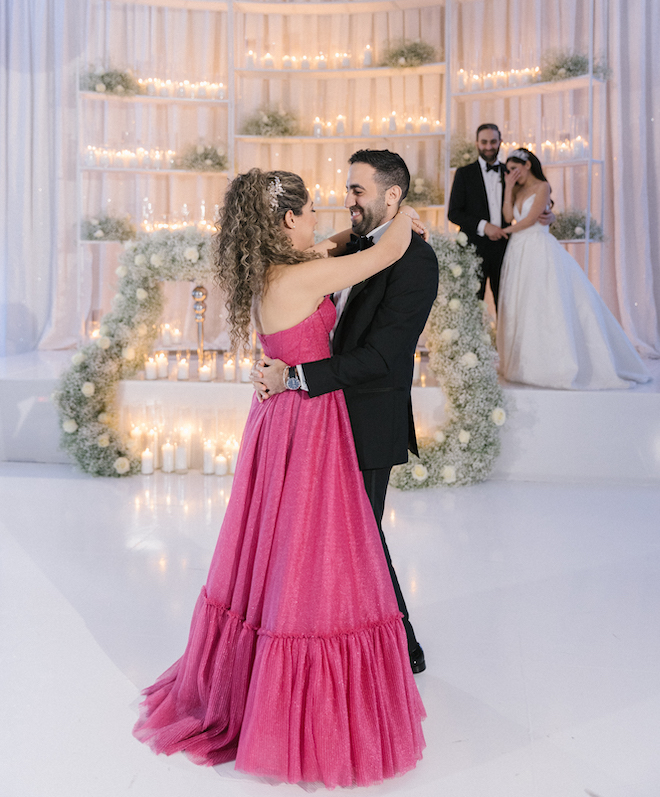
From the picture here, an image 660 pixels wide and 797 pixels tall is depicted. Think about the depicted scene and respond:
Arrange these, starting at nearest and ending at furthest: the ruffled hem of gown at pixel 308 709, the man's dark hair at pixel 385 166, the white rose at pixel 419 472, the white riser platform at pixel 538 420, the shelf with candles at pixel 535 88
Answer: the ruffled hem of gown at pixel 308 709 < the man's dark hair at pixel 385 166 < the white rose at pixel 419 472 < the white riser platform at pixel 538 420 < the shelf with candles at pixel 535 88

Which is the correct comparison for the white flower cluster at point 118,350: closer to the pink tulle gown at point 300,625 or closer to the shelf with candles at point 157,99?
the shelf with candles at point 157,99

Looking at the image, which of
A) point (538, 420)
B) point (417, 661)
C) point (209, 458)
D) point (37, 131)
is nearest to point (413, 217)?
point (417, 661)

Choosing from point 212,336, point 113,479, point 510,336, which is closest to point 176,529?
point 113,479

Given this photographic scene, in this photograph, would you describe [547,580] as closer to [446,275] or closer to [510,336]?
[446,275]

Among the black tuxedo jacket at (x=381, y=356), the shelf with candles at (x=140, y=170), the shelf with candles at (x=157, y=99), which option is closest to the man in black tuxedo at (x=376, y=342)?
the black tuxedo jacket at (x=381, y=356)


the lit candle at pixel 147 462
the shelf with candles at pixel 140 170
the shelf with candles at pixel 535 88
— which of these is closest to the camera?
the lit candle at pixel 147 462

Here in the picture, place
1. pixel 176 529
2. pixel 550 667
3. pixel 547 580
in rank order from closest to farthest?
1. pixel 550 667
2. pixel 547 580
3. pixel 176 529

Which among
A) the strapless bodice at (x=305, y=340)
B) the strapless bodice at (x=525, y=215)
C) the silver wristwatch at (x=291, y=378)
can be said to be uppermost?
the strapless bodice at (x=525, y=215)

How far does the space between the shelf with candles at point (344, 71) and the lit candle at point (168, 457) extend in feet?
11.0

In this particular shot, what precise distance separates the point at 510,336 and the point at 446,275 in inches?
36.5

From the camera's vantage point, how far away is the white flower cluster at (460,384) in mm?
4520

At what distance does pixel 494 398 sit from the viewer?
15.0 feet

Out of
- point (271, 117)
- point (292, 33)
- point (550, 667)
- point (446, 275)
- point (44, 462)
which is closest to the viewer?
point (550, 667)

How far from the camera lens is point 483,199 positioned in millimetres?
5836
